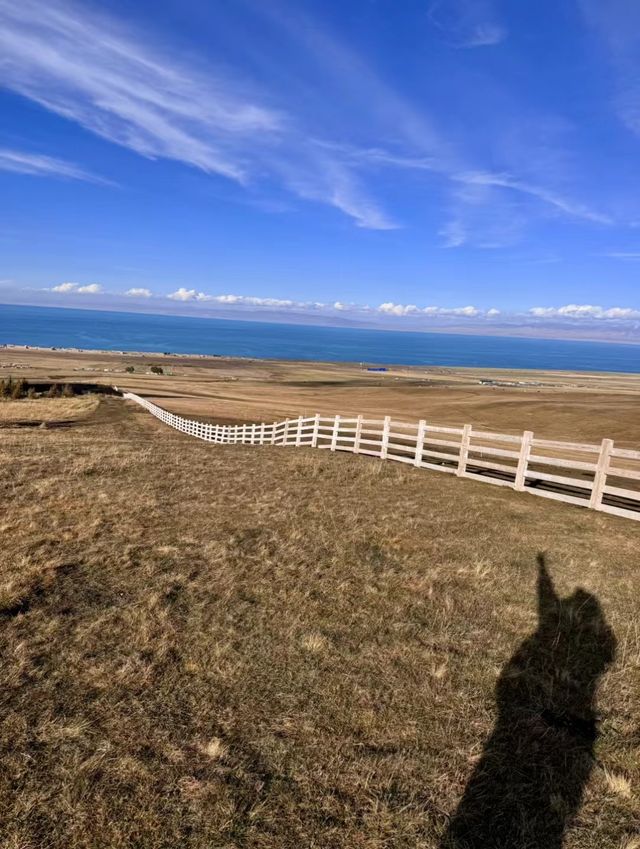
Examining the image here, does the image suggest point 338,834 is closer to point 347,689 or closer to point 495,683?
point 347,689

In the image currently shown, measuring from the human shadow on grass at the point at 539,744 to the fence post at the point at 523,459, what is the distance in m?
6.61

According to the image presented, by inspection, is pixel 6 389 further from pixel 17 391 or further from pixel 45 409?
pixel 45 409

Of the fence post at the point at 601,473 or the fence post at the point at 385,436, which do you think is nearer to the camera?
the fence post at the point at 601,473

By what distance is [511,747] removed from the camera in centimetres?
430

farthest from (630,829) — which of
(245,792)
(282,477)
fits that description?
(282,477)

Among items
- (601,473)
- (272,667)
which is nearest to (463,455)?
(601,473)

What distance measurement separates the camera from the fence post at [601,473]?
11.2 m

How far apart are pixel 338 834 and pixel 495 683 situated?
2418 millimetres

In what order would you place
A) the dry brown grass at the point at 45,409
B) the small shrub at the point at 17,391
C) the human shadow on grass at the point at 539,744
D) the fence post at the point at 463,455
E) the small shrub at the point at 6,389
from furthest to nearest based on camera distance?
the small shrub at the point at 6,389 < the small shrub at the point at 17,391 < the dry brown grass at the point at 45,409 < the fence post at the point at 463,455 < the human shadow on grass at the point at 539,744

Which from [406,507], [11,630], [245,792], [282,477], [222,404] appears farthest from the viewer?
[222,404]

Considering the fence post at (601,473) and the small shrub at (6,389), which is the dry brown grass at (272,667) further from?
the small shrub at (6,389)

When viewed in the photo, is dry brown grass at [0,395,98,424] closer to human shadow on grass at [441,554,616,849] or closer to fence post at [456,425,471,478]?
fence post at [456,425,471,478]

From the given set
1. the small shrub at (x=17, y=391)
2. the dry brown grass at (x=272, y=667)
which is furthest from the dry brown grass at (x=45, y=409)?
the dry brown grass at (x=272, y=667)

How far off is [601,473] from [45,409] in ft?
103
